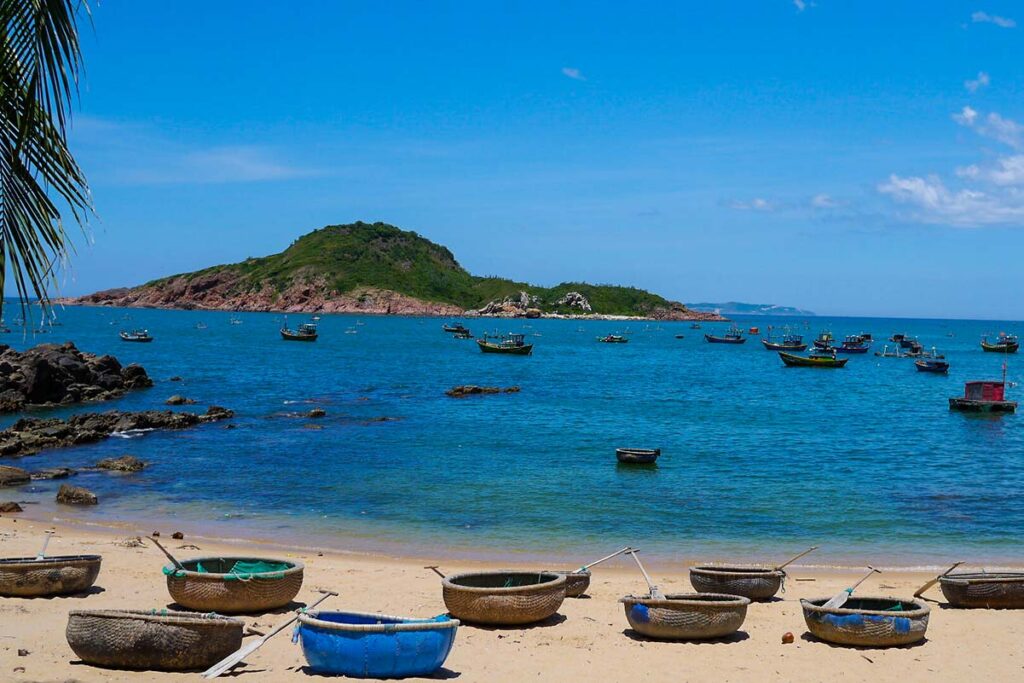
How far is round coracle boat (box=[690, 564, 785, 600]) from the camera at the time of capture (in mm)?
16172

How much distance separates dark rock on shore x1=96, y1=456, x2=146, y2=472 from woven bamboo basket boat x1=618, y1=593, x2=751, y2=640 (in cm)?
2223

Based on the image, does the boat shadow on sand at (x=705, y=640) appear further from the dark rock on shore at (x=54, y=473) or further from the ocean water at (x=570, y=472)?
the dark rock on shore at (x=54, y=473)

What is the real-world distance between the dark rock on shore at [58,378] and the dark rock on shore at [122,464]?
18653 mm

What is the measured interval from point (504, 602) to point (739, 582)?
4.82m

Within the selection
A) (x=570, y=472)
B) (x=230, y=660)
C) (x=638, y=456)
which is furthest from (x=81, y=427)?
(x=230, y=660)

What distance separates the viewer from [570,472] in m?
31.9

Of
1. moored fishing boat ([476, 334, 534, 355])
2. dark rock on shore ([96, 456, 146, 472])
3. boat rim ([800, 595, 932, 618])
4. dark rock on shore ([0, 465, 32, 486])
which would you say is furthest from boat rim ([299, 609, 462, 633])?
moored fishing boat ([476, 334, 534, 355])

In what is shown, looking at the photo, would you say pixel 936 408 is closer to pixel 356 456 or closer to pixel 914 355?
pixel 356 456

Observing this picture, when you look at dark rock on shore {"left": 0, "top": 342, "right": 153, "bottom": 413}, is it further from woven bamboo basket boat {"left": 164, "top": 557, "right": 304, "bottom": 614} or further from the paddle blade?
the paddle blade

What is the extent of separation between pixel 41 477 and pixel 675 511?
20.0 m

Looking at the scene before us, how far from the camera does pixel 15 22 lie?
5809 mm

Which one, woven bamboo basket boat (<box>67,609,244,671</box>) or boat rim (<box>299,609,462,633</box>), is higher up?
boat rim (<box>299,609,462,633</box>)

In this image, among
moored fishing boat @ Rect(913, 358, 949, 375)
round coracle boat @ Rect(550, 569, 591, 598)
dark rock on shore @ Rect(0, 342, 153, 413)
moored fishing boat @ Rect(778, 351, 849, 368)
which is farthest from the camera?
moored fishing boat @ Rect(778, 351, 849, 368)

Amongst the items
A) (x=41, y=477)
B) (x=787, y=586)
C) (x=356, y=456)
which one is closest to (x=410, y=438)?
(x=356, y=456)
